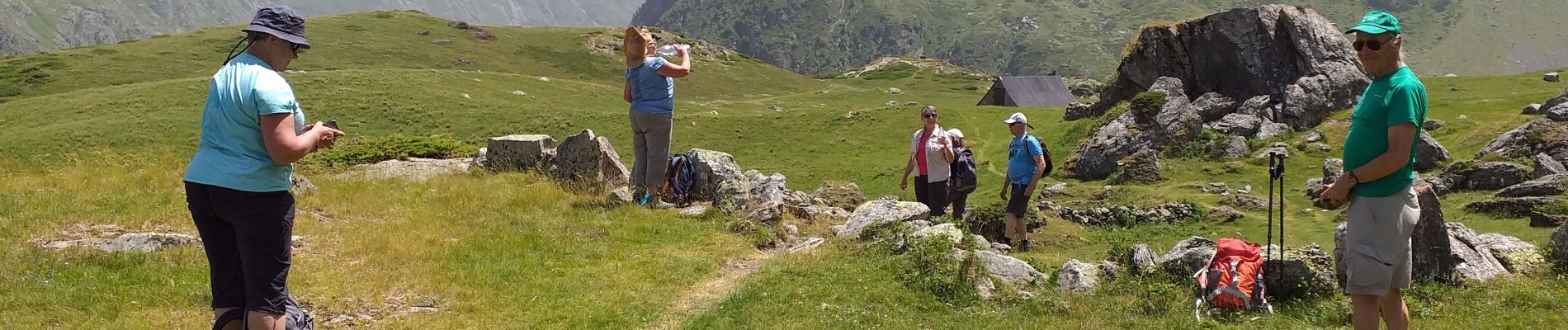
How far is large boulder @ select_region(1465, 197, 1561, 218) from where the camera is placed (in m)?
16.0

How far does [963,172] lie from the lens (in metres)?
14.4

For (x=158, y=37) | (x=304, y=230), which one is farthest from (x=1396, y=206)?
(x=158, y=37)

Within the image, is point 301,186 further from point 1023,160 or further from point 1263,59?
point 1263,59

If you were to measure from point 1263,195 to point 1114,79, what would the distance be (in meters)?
18.5

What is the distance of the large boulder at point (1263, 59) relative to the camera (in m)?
29.6

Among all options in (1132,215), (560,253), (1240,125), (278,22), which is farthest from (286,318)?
(1240,125)

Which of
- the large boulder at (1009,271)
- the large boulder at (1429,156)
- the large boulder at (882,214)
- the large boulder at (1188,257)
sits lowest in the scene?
the large boulder at (1429,156)

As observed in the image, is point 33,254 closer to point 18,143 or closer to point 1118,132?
point 1118,132

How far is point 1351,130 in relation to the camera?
20.6 ft

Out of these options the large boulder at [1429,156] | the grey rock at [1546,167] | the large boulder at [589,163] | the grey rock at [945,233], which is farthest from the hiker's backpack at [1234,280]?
the large boulder at [1429,156]

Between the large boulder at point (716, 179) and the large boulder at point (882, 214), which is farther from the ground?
the large boulder at point (882, 214)

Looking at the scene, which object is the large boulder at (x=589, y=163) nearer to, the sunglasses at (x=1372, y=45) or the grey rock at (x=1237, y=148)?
the sunglasses at (x=1372, y=45)

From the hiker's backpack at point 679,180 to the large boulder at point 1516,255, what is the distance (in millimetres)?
11005

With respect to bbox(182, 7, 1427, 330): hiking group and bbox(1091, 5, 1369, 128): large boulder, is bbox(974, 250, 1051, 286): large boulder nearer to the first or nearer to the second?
bbox(182, 7, 1427, 330): hiking group
